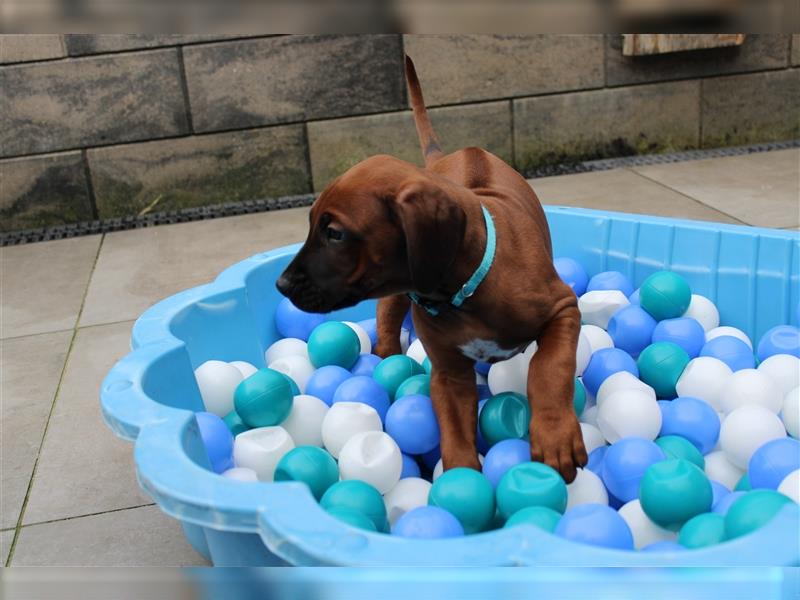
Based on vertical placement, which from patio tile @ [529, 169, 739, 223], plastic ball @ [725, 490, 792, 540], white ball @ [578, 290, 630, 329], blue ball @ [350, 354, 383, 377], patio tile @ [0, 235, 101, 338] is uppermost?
plastic ball @ [725, 490, 792, 540]

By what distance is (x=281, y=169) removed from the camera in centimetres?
546

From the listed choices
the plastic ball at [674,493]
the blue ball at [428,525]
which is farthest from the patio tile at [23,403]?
the plastic ball at [674,493]

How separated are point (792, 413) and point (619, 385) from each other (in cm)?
47

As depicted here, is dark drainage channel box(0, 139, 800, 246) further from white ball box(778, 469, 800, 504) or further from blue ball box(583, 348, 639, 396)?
white ball box(778, 469, 800, 504)

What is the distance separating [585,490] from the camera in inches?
83.0

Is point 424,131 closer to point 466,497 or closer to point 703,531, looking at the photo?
point 466,497

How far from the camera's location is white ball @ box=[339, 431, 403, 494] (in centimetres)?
222

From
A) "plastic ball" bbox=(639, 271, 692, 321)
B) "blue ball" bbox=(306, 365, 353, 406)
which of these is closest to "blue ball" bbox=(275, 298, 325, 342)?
"blue ball" bbox=(306, 365, 353, 406)

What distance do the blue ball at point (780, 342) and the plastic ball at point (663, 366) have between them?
28 centimetres

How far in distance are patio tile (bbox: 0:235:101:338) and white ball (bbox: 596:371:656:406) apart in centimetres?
240

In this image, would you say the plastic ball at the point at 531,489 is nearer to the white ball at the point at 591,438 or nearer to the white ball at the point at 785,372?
the white ball at the point at 591,438

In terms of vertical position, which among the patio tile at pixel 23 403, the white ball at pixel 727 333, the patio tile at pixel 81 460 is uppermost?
the white ball at pixel 727 333

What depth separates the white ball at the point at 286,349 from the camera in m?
3.14

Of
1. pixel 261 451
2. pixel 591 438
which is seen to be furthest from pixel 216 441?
pixel 591 438
